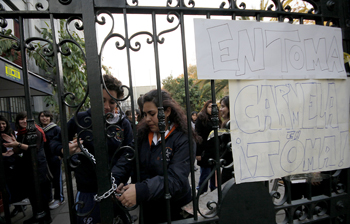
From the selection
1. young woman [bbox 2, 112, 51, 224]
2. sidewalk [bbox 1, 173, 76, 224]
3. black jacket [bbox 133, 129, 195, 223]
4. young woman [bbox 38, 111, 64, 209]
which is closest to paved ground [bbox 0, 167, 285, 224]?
sidewalk [bbox 1, 173, 76, 224]

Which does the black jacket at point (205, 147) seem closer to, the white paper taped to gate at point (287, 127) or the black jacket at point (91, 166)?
the black jacket at point (91, 166)

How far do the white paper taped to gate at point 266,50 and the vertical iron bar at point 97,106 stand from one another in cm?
64

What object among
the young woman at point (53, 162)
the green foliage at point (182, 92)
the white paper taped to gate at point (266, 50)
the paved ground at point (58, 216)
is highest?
the green foliage at point (182, 92)

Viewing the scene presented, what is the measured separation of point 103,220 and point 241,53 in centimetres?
143

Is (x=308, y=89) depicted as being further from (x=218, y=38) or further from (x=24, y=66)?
(x=24, y=66)

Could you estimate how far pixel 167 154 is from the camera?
5.16 feet

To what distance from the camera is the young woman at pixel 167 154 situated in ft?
4.82

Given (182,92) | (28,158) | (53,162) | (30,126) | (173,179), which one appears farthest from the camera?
(182,92)

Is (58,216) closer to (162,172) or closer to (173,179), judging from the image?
(162,172)

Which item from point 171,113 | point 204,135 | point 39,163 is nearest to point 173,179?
point 171,113

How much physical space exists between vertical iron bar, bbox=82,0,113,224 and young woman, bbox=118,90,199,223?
0.64 ft

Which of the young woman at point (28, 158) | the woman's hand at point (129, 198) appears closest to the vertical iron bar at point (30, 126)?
the woman's hand at point (129, 198)

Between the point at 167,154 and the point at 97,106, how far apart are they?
2.14 feet

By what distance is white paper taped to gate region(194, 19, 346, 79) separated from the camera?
132 cm
